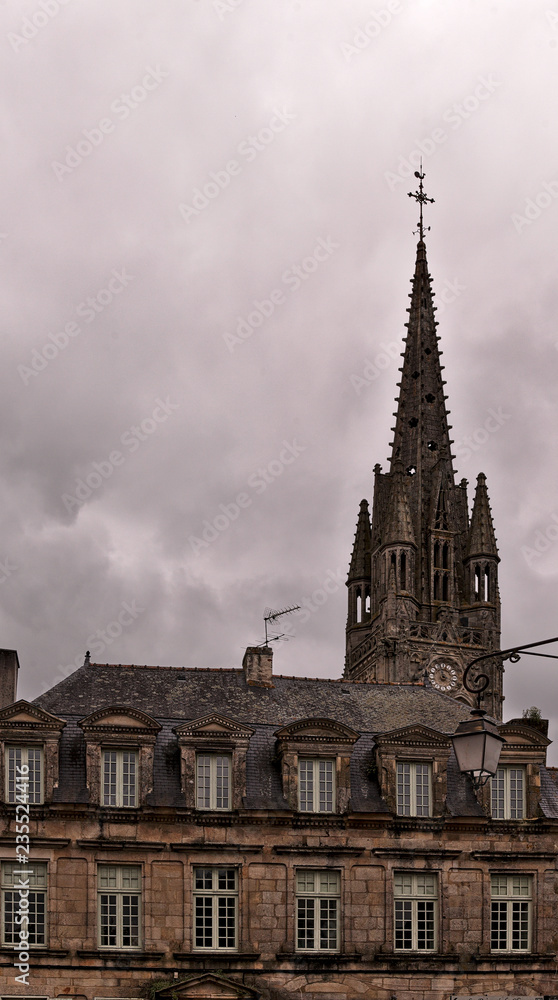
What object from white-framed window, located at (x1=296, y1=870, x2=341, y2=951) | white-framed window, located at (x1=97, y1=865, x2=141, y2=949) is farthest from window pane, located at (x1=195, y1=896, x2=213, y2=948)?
white-framed window, located at (x1=296, y1=870, x2=341, y2=951)

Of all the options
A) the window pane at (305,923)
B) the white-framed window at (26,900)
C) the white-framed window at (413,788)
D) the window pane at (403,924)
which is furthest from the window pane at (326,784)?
the white-framed window at (26,900)

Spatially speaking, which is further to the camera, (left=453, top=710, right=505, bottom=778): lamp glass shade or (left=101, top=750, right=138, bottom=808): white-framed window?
(left=101, top=750, right=138, bottom=808): white-framed window

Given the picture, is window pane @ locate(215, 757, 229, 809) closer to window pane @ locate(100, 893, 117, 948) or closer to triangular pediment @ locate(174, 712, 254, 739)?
triangular pediment @ locate(174, 712, 254, 739)

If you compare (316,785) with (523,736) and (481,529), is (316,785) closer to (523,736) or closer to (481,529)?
(523,736)

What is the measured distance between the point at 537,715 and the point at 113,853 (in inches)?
2041

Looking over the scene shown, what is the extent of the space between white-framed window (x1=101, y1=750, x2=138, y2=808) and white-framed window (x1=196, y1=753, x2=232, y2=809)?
1763mm

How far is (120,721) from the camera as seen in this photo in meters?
40.7

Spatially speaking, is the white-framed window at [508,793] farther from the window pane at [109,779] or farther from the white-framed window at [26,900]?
the white-framed window at [26,900]

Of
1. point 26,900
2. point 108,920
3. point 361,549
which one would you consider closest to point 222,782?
point 108,920

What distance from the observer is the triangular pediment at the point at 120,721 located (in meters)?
40.5

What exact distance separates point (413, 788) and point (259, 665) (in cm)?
659

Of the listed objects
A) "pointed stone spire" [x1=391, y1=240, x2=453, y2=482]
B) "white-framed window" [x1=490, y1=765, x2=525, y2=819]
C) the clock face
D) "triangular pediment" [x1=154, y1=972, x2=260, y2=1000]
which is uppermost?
"pointed stone spire" [x1=391, y1=240, x2=453, y2=482]

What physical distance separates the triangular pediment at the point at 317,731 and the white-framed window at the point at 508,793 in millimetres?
4412

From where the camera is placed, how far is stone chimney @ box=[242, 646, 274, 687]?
1796 inches
